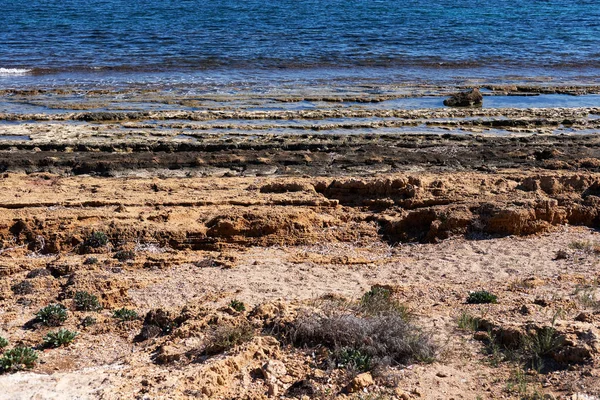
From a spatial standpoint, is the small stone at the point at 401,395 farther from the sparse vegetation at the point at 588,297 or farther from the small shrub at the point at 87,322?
the small shrub at the point at 87,322

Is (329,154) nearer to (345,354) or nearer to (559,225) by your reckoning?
(559,225)

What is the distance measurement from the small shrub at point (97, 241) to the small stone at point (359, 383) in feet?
19.5

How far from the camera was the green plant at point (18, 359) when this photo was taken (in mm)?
7414

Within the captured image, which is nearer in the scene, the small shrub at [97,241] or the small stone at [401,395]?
the small stone at [401,395]

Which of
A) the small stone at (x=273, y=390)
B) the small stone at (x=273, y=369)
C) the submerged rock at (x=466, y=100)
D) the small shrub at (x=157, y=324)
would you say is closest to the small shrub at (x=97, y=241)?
the small shrub at (x=157, y=324)

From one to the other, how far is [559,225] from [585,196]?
2.99 ft

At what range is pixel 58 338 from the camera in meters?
8.15

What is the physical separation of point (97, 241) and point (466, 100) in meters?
13.4

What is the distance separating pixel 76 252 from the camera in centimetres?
1131

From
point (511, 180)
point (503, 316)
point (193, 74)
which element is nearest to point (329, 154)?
point (511, 180)

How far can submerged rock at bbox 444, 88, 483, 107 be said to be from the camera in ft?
68.2

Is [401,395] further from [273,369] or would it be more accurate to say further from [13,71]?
[13,71]

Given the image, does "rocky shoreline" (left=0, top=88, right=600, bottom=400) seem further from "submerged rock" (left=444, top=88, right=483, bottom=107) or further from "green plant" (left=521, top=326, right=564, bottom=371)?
"submerged rock" (left=444, top=88, right=483, bottom=107)

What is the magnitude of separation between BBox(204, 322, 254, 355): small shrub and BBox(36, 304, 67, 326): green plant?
2.29 metres
